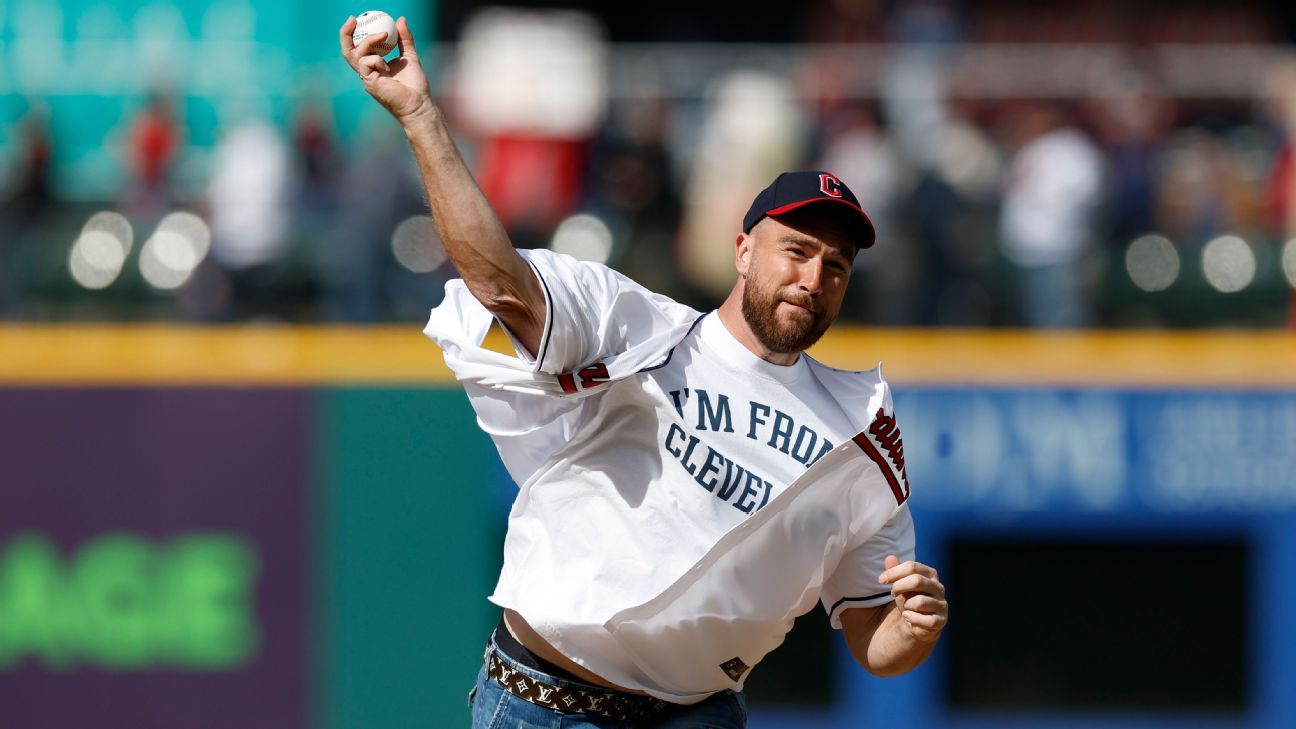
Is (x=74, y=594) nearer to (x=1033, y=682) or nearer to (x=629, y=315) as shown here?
(x=1033, y=682)

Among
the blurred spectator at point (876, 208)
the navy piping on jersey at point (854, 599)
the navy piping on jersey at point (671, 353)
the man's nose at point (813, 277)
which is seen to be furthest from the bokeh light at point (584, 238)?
the man's nose at point (813, 277)

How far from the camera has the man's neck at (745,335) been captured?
4.21 metres

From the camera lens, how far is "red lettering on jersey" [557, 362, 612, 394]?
153 inches

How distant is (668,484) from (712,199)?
20.2 feet

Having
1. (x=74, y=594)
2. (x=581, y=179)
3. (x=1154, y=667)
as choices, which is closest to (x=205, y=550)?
(x=74, y=594)

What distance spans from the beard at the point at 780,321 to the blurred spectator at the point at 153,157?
281 inches

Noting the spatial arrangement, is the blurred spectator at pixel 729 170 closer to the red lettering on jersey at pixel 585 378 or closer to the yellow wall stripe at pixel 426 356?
the yellow wall stripe at pixel 426 356

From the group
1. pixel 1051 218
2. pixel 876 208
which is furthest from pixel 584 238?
pixel 1051 218

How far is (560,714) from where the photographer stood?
420 cm

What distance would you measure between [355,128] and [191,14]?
2.74 metres

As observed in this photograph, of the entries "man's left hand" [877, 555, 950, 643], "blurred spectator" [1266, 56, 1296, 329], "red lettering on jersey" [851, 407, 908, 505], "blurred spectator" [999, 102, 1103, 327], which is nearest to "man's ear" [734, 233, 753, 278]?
"red lettering on jersey" [851, 407, 908, 505]

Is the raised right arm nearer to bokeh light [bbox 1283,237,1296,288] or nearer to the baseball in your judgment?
the baseball

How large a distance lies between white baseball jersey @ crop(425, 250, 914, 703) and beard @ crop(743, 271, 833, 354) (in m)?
0.09

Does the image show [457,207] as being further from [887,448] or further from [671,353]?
[887,448]
